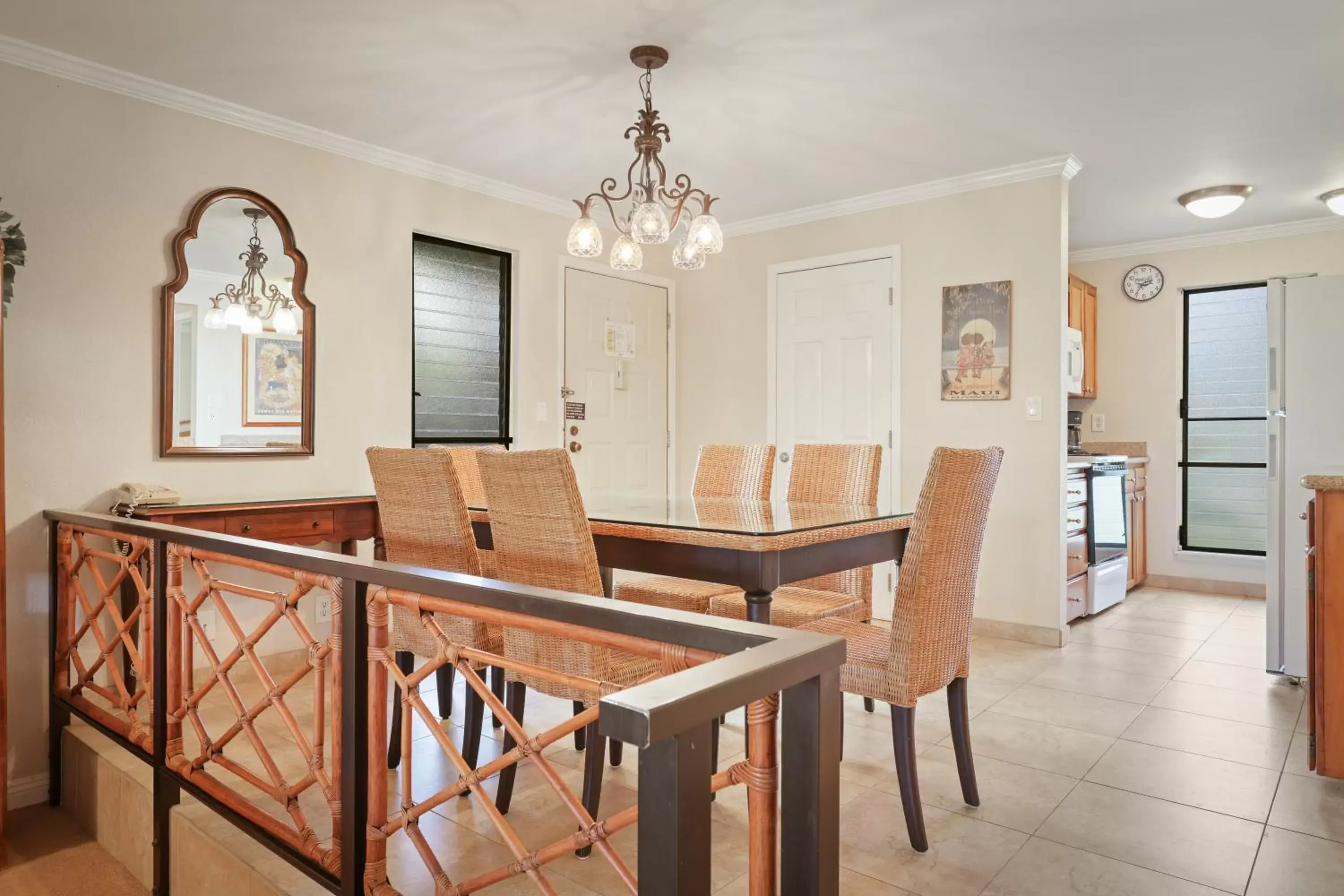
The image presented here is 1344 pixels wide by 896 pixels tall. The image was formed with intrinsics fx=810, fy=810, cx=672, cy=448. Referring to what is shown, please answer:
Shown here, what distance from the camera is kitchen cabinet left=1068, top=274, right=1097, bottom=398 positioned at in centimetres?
526

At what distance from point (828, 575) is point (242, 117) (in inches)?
115

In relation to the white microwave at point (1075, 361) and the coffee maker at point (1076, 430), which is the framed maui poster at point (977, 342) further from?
the coffee maker at point (1076, 430)

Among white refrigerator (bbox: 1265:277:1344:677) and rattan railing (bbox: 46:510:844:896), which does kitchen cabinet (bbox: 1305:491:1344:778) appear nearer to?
white refrigerator (bbox: 1265:277:1344:677)

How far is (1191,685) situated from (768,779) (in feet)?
10.5

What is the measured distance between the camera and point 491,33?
2676mm

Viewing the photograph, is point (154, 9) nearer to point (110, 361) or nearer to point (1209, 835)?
point (110, 361)

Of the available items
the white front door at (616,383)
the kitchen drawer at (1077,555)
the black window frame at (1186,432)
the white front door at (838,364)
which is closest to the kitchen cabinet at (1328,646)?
the kitchen drawer at (1077,555)

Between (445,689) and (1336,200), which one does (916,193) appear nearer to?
(1336,200)

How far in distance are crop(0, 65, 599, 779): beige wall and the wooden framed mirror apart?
2.2 inches

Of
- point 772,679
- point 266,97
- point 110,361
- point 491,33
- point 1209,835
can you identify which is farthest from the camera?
point 266,97

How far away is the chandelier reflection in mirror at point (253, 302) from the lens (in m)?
3.21

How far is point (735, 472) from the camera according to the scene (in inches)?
135

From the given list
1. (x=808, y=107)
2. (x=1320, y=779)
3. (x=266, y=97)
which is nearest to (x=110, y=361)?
(x=266, y=97)

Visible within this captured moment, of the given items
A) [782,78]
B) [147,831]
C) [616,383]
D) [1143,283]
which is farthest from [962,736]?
[1143,283]
